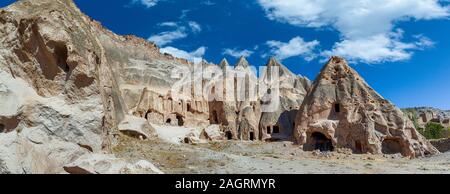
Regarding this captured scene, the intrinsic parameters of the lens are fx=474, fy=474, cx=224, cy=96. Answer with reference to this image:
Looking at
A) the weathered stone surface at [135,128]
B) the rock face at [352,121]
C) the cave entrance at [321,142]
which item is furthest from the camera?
the cave entrance at [321,142]

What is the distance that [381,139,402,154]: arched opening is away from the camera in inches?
1583

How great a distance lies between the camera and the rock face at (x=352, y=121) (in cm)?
3988

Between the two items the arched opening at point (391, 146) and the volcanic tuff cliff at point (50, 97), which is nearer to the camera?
the volcanic tuff cliff at point (50, 97)

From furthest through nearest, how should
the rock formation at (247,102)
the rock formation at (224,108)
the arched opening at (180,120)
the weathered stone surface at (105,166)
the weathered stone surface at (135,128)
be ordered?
the arched opening at (180,120)
the rock formation at (224,108)
the rock formation at (247,102)
the weathered stone surface at (135,128)
the weathered stone surface at (105,166)

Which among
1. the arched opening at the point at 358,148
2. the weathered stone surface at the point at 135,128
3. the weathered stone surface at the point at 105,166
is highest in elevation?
the weathered stone surface at the point at 135,128

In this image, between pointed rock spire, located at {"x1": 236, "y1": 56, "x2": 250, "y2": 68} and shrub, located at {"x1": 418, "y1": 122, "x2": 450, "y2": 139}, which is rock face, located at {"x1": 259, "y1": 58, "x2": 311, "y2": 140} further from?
shrub, located at {"x1": 418, "y1": 122, "x2": 450, "y2": 139}

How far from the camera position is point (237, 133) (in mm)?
53156

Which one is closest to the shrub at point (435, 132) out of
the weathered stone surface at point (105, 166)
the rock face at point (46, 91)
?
the rock face at point (46, 91)

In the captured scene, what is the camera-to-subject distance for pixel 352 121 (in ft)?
133

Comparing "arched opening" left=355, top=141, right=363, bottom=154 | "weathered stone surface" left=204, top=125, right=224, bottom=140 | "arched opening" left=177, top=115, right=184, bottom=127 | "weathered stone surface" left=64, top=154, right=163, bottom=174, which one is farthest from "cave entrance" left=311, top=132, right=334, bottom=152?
"weathered stone surface" left=64, top=154, right=163, bottom=174

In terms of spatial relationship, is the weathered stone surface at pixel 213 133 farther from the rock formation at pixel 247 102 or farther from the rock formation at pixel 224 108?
the rock formation at pixel 247 102

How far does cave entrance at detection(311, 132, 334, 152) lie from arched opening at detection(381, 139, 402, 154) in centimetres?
448
